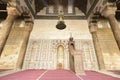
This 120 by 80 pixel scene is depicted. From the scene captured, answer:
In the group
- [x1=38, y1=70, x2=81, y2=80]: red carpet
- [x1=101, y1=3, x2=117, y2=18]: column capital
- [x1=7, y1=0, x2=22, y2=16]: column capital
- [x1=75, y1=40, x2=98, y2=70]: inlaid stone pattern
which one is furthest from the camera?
[x1=75, y1=40, x2=98, y2=70]: inlaid stone pattern

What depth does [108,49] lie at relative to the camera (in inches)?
288

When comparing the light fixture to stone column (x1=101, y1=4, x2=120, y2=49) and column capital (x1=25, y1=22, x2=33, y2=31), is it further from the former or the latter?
stone column (x1=101, y1=4, x2=120, y2=49)

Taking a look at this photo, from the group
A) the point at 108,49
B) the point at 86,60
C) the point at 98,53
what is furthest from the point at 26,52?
the point at 108,49

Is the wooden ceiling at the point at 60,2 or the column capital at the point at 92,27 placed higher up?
the wooden ceiling at the point at 60,2

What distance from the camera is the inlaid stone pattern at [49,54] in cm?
715

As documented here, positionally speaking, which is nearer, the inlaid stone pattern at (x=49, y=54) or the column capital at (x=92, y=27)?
the inlaid stone pattern at (x=49, y=54)

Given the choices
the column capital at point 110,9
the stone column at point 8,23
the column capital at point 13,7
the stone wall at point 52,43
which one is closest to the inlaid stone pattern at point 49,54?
the stone wall at point 52,43

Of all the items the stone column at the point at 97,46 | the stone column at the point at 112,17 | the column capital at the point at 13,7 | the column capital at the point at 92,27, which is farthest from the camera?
the column capital at the point at 92,27

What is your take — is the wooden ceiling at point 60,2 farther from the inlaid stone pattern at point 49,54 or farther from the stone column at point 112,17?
the stone column at point 112,17

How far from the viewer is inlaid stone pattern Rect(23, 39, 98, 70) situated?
7.15 meters

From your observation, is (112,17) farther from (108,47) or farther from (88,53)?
(88,53)

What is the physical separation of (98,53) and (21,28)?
174 inches

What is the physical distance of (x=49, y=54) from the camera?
24.7ft

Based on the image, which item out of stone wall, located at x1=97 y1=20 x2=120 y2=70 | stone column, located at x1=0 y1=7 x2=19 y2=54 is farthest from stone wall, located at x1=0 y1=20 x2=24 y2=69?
stone wall, located at x1=97 y1=20 x2=120 y2=70
